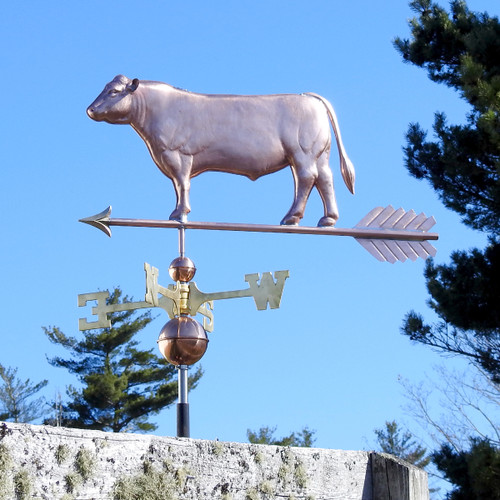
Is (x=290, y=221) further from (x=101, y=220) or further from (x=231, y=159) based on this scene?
(x=101, y=220)

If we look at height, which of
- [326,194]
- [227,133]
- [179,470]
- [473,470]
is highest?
[227,133]

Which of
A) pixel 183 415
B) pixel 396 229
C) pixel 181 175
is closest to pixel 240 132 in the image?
pixel 181 175

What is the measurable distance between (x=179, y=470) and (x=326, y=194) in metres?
1.39

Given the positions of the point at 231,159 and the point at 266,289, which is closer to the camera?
the point at 266,289

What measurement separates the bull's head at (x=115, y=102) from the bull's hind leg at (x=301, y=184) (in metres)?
0.60

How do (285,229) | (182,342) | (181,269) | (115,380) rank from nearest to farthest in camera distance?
(182,342) < (181,269) < (285,229) < (115,380)

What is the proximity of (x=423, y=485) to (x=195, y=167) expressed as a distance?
4.31 ft

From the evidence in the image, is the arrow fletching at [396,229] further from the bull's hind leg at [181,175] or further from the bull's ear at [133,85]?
the bull's ear at [133,85]

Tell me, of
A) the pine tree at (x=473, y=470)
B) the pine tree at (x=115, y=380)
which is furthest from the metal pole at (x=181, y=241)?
A: the pine tree at (x=115, y=380)

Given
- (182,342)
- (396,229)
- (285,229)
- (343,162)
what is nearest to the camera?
(182,342)

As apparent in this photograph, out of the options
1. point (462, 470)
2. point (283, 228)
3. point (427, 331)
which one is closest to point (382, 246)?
point (283, 228)

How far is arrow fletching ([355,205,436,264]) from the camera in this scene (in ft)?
11.2

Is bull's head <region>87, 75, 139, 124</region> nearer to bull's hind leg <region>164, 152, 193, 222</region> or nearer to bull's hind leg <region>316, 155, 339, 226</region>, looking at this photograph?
bull's hind leg <region>164, 152, 193, 222</region>

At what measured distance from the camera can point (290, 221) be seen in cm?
330
